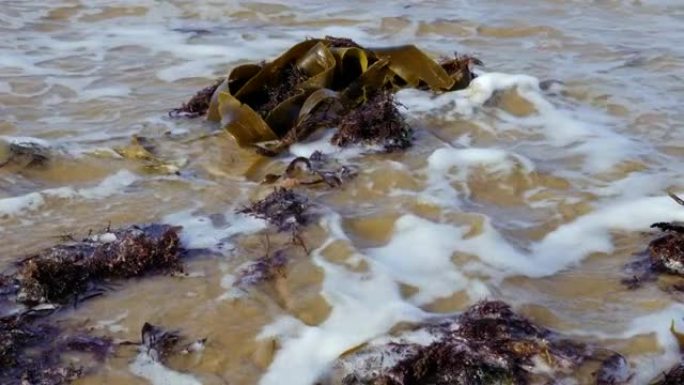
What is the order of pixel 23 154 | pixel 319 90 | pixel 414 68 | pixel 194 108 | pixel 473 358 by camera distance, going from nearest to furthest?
pixel 473 358 → pixel 23 154 → pixel 319 90 → pixel 194 108 → pixel 414 68

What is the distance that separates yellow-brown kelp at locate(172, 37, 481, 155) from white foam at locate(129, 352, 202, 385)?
1821 millimetres

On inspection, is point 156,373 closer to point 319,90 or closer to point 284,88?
point 319,90

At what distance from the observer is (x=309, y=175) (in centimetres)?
397

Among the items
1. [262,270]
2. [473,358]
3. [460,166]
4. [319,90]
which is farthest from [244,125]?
[473,358]

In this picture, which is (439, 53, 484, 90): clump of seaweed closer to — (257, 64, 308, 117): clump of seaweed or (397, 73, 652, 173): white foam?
(397, 73, 652, 173): white foam

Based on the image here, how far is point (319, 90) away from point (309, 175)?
895mm

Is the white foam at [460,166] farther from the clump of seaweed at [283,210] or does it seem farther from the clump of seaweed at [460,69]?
the clump of seaweed at [460,69]

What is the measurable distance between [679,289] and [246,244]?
1.69 metres

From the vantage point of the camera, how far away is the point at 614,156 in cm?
417

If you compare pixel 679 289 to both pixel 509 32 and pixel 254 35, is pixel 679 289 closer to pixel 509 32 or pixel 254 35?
pixel 509 32

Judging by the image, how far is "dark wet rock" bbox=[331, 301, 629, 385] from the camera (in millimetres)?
2539

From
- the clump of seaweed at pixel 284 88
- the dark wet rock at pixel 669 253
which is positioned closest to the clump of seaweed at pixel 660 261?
the dark wet rock at pixel 669 253

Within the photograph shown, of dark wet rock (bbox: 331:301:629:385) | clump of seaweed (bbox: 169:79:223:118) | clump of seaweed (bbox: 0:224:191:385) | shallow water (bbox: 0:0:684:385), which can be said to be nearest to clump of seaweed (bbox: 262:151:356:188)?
shallow water (bbox: 0:0:684:385)

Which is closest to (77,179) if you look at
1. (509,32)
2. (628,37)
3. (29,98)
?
(29,98)
